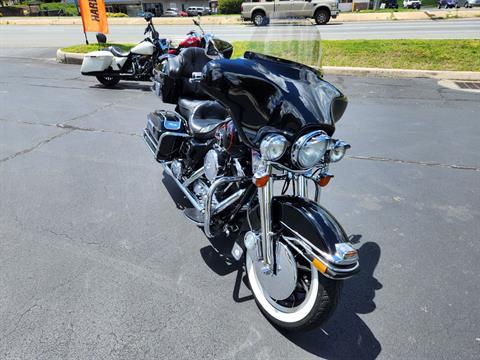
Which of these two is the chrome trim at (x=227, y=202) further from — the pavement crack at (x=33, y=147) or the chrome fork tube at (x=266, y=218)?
the pavement crack at (x=33, y=147)

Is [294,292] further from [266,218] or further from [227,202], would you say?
[227,202]

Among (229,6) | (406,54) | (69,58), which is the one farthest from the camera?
(229,6)

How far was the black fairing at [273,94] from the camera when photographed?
2.07m

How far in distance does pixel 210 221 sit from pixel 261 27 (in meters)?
1.42

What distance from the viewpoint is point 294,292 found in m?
2.38

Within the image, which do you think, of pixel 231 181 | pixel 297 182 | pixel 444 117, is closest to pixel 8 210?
pixel 231 181

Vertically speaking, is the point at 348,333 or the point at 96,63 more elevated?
the point at 96,63

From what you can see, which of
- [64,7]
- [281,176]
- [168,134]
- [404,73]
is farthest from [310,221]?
[64,7]

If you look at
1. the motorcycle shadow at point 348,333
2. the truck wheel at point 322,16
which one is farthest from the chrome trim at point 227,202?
the truck wheel at point 322,16

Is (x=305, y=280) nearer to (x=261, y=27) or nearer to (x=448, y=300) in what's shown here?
(x=448, y=300)

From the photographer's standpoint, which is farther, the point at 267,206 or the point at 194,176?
the point at 194,176

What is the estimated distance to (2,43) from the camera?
55.0 feet

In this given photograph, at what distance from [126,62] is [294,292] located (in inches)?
311

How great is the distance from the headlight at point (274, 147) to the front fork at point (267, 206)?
112mm
